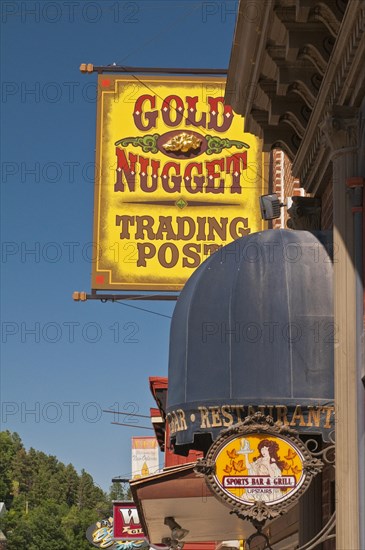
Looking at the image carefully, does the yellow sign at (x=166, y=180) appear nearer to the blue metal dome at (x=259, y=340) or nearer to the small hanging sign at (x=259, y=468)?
the blue metal dome at (x=259, y=340)

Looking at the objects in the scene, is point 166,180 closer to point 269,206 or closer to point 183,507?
point 183,507

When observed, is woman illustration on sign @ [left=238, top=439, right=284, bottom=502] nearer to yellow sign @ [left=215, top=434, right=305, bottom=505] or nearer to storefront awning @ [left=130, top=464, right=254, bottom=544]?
yellow sign @ [left=215, top=434, right=305, bottom=505]

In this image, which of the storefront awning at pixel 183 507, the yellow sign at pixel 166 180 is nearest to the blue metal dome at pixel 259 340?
the storefront awning at pixel 183 507

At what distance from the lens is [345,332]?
9531 mm

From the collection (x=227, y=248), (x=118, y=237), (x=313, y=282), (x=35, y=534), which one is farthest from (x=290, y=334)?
(x=35, y=534)

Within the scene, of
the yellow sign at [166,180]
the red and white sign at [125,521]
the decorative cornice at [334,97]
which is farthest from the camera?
the red and white sign at [125,521]

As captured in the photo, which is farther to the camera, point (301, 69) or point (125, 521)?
point (125, 521)

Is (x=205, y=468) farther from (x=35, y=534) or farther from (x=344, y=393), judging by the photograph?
(x=35, y=534)

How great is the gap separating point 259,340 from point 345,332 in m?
0.87

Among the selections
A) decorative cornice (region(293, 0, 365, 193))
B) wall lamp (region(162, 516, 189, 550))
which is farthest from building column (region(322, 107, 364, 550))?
wall lamp (region(162, 516, 189, 550))

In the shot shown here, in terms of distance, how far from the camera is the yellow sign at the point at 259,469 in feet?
31.6

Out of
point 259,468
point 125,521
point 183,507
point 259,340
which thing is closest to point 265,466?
point 259,468

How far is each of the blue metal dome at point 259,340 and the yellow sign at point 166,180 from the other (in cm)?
729

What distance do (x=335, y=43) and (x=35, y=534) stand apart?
149329 mm
